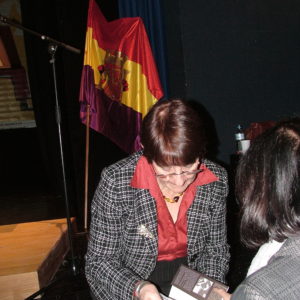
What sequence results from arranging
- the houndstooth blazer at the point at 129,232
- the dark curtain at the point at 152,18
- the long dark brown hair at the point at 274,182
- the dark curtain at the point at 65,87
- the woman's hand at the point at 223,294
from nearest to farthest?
the long dark brown hair at the point at 274,182
the woman's hand at the point at 223,294
the houndstooth blazer at the point at 129,232
the dark curtain at the point at 65,87
the dark curtain at the point at 152,18

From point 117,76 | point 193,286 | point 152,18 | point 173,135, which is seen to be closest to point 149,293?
point 193,286

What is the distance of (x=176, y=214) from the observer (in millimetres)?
1470

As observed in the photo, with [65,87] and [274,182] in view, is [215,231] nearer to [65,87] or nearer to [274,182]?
[274,182]

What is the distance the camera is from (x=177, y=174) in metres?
1.27

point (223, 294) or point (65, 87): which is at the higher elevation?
point (65, 87)

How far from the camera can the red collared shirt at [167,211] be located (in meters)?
1.37

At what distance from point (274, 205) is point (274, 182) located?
6cm

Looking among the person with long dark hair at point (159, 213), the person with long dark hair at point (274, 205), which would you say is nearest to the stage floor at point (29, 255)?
the person with long dark hair at point (159, 213)

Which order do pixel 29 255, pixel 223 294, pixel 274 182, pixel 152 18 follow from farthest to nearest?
pixel 152 18, pixel 29 255, pixel 223 294, pixel 274 182

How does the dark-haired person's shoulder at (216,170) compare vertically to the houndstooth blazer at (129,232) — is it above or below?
above

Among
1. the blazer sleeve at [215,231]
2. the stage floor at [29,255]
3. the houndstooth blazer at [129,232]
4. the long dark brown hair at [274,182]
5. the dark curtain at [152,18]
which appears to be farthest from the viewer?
the dark curtain at [152,18]

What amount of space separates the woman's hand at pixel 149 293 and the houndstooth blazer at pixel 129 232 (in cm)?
6

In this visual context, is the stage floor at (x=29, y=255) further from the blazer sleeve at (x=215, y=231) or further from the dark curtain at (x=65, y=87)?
the blazer sleeve at (x=215, y=231)

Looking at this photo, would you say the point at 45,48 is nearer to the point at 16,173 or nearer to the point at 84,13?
the point at 84,13
